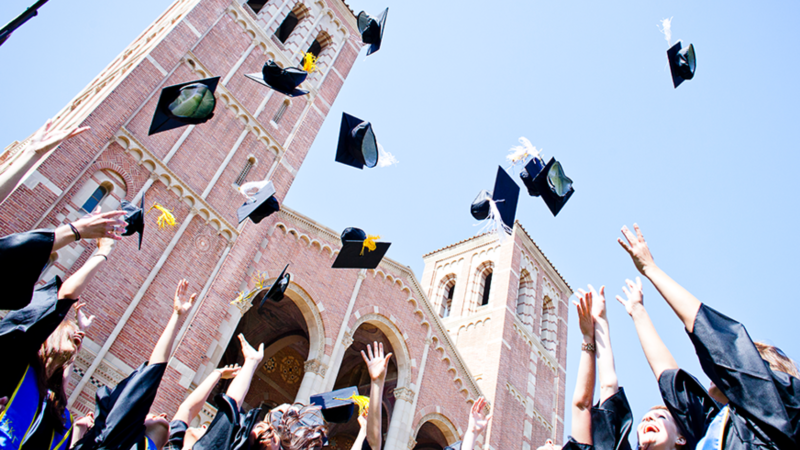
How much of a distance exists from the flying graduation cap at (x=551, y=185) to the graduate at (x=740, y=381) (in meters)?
5.27

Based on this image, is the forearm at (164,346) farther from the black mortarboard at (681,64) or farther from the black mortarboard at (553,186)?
the black mortarboard at (681,64)

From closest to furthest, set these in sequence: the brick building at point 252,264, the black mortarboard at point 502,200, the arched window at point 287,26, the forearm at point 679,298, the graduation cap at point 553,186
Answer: the forearm at point 679,298, the graduation cap at point 553,186, the black mortarboard at point 502,200, the brick building at point 252,264, the arched window at point 287,26

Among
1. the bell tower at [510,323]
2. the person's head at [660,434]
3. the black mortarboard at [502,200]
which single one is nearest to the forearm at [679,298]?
the person's head at [660,434]

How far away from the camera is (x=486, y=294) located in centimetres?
2155

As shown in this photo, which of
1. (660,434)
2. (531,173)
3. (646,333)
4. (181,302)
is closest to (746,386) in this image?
(660,434)

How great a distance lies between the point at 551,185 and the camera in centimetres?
703

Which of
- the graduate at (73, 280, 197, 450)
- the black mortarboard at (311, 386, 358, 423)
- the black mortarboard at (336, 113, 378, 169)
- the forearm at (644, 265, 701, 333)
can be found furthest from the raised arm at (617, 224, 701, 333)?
the black mortarboard at (336, 113, 378, 169)

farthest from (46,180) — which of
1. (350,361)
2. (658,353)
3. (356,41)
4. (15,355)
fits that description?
(356,41)

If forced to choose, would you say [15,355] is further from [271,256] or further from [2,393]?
[271,256]

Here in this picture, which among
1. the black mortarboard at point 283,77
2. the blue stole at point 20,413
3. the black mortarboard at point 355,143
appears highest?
the black mortarboard at point 283,77

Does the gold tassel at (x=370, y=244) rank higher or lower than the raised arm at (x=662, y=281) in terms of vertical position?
higher

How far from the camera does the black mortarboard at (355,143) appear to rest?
729 centimetres

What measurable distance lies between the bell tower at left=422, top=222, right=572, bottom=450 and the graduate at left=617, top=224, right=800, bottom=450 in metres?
14.1

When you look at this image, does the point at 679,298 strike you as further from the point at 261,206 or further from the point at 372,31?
the point at 372,31
